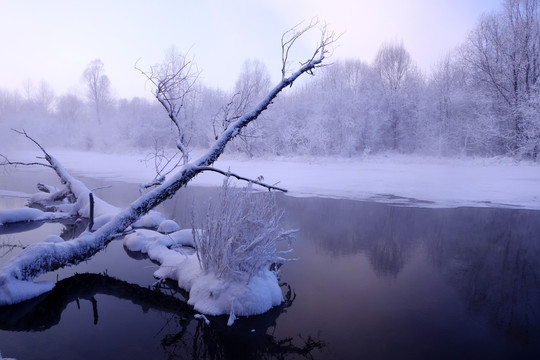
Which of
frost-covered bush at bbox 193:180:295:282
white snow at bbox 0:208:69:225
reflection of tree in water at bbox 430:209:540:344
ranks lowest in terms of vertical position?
white snow at bbox 0:208:69:225

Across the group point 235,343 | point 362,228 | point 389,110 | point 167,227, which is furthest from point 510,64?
point 235,343

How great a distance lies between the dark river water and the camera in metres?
4.51

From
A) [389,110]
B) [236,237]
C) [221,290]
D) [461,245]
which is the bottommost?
[221,290]

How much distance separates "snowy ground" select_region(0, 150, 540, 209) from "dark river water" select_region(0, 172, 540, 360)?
19.1ft

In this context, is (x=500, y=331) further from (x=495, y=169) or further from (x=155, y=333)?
(x=495, y=169)

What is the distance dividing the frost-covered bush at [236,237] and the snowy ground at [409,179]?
8.66 metres

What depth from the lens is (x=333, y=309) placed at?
18.4 ft

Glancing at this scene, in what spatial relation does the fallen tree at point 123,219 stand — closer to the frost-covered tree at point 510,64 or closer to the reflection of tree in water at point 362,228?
the reflection of tree in water at point 362,228

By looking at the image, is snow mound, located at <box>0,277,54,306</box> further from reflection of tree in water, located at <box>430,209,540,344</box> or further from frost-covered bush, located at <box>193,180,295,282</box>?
reflection of tree in water, located at <box>430,209,540,344</box>

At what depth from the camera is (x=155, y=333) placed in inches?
191

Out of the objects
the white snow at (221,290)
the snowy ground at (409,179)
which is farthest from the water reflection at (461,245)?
the white snow at (221,290)

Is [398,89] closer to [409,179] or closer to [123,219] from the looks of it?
[409,179]

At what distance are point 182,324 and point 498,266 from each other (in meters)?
6.29

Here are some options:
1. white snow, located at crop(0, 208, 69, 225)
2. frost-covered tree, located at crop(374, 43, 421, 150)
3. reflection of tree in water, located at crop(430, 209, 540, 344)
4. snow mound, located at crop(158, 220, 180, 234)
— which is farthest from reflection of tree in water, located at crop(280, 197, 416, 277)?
frost-covered tree, located at crop(374, 43, 421, 150)
